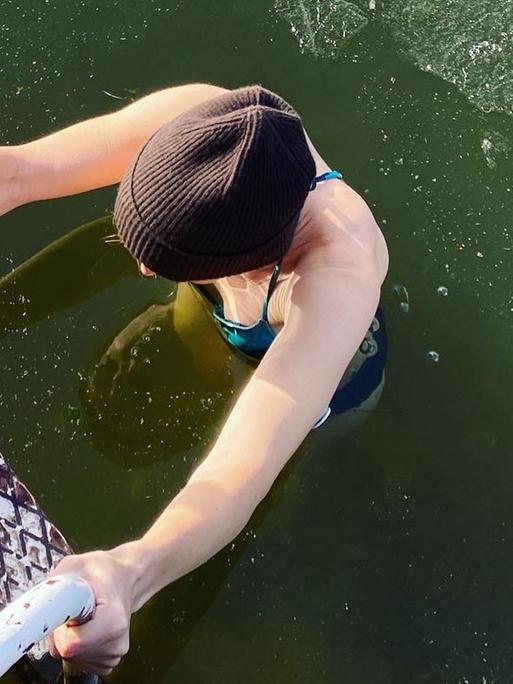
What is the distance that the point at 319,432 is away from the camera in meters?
1.89

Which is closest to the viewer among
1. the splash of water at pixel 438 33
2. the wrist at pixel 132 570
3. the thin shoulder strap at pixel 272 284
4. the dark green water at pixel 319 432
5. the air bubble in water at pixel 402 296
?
the wrist at pixel 132 570

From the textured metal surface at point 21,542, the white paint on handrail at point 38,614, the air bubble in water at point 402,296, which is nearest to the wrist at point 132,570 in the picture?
the white paint on handrail at point 38,614

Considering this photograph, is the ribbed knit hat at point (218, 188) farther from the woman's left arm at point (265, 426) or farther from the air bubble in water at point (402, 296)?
the air bubble in water at point (402, 296)

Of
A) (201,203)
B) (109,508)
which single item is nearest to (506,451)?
(109,508)

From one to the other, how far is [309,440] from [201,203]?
3.13ft

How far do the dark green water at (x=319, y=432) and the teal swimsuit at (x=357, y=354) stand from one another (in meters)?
0.18

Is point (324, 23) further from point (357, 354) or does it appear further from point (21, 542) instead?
point (21, 542)

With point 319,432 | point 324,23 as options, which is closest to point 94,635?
point 319,432

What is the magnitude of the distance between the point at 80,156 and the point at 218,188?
19.4 inches

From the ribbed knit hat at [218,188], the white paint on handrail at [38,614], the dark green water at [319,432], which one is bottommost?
the dark green water at [319,432]

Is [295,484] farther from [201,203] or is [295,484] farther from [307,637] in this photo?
[201,203]

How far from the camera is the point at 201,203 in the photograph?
1.03 m

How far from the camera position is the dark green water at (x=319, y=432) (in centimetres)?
178

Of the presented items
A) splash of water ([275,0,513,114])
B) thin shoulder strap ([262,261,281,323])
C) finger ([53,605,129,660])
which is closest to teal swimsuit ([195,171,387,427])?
thin shoulder strap ([262,261,281,323])
